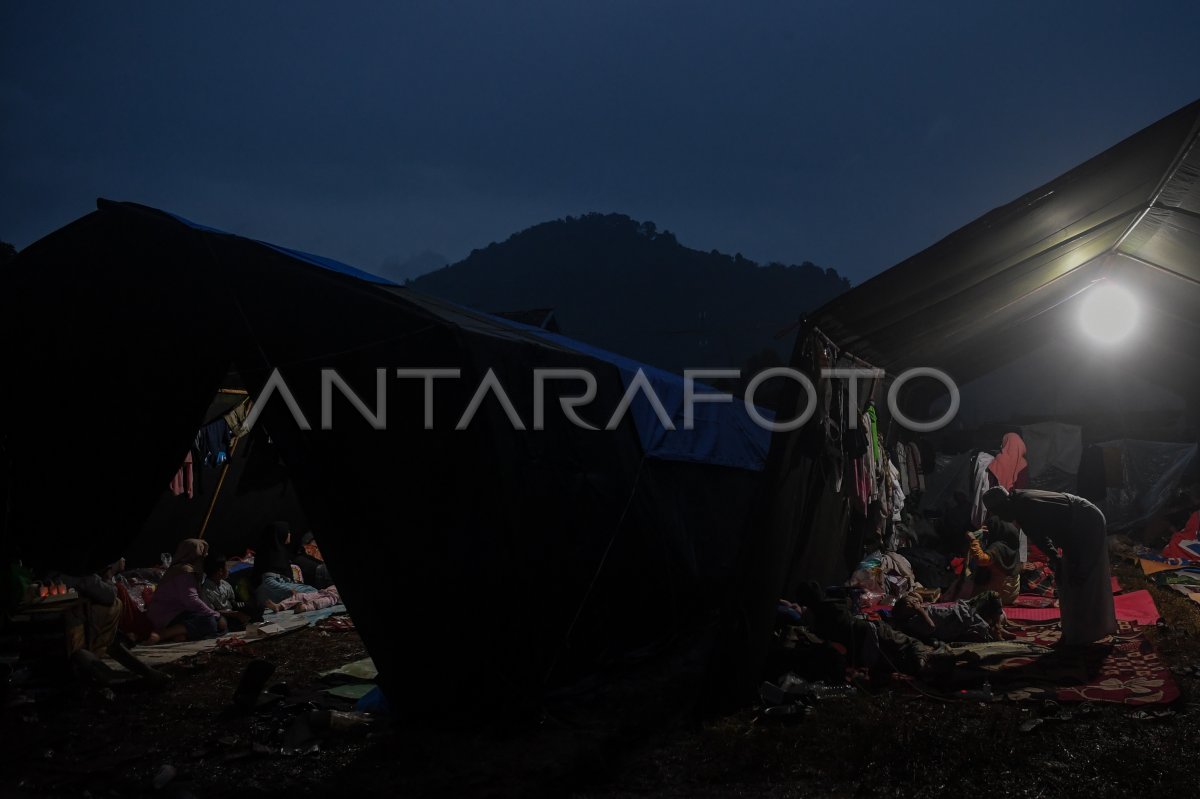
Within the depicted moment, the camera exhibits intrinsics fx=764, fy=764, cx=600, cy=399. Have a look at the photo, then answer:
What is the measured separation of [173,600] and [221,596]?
2.99ft

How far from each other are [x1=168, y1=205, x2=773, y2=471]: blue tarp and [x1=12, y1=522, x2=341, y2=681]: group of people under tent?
3092 millimetres

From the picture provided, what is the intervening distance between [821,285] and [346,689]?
67.0 m

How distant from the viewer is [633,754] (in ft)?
13.7

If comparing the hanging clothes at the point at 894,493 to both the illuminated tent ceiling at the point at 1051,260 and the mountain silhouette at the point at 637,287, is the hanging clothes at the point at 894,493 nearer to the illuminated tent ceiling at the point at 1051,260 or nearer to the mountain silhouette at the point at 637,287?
the illuminated tent ceiling at the point at 1051,260

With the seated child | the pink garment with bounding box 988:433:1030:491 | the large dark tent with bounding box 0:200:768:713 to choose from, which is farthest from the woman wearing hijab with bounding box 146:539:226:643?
the pink garment with bounding box 988:433:1030:491

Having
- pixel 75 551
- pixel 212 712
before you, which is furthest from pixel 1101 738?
pixel 75 551

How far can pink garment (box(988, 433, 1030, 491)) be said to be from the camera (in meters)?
12.8

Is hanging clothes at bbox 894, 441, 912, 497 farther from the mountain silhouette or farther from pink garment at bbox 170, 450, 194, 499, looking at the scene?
the mountain silhouette

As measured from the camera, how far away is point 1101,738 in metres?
4.00

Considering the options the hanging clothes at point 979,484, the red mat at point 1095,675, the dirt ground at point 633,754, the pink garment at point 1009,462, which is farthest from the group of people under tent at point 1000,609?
the pink garment at point 1009,462

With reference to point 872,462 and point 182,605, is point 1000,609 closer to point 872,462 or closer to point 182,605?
point 872,462

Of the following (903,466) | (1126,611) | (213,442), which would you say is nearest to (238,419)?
(213,442)

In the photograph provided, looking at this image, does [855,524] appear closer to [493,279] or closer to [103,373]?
[103,373]

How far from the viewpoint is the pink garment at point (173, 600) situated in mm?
6895
